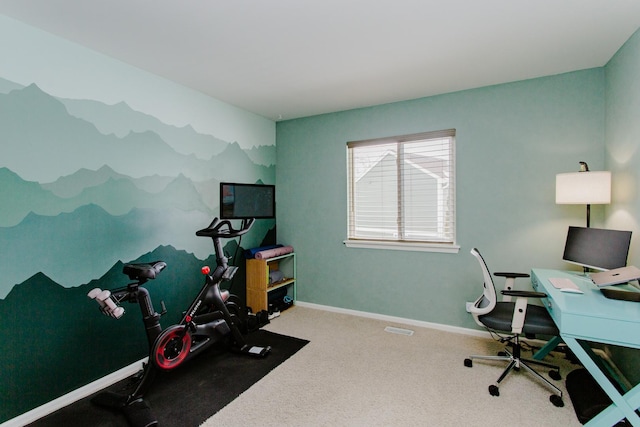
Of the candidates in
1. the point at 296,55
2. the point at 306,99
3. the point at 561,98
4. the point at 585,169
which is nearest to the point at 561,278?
the point at 585,169

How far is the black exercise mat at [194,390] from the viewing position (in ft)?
6.55

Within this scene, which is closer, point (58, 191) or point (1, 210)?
point (1, 210)

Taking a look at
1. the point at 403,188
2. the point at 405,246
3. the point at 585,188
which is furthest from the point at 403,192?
the point at 585,188

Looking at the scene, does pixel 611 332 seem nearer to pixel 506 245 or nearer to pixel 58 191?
pixel 506 245

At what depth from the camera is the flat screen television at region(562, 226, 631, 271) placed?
221 cm

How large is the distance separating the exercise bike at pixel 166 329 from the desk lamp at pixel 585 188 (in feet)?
8.76

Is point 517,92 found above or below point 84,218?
above

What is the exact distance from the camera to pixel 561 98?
2816 millimetres

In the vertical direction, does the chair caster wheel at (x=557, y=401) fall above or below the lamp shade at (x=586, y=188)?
below

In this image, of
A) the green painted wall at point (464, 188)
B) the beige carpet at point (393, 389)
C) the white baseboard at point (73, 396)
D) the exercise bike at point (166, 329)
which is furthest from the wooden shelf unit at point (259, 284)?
the white baseboard at point (73, 396)

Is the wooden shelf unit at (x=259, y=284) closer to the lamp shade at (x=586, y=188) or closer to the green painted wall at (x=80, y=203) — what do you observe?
the green painted wall at (x=80, y=203)

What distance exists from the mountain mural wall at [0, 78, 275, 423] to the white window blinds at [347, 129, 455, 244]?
1942mm

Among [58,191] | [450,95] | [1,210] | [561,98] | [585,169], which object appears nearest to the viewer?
[1,210]

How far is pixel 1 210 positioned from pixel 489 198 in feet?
12.7
